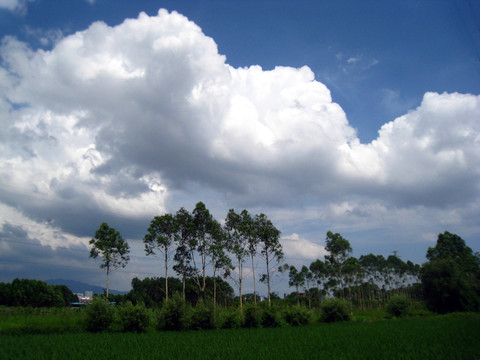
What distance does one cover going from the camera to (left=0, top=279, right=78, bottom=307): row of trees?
80875 mm

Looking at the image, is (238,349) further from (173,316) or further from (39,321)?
(39,321)

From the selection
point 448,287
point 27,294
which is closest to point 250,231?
point 448,287

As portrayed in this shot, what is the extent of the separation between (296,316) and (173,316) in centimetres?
1565

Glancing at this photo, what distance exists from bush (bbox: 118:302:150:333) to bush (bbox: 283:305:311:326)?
17.3 m

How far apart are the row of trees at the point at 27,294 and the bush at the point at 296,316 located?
74.9 meters

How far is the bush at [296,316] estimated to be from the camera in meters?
37.7

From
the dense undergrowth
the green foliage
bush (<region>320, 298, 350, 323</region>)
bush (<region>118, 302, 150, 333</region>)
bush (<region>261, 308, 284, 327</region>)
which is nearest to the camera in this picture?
the green foliage

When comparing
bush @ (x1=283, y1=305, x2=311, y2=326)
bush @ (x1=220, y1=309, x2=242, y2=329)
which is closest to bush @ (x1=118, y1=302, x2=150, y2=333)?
bush @ (x1=220, y1=309, x2=242, y2=329)

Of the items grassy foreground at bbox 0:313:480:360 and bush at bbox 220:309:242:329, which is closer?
grassy foreground at bbox 0:313:480:360

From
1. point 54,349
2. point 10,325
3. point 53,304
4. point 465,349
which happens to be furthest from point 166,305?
point 53,304

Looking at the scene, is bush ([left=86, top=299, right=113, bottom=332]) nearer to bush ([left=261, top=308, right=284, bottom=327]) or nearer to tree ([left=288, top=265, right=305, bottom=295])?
bush ([left=261, top=308, right=284, bottom=327])

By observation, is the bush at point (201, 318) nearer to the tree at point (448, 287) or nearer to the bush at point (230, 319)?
the bush at point (230, 319)

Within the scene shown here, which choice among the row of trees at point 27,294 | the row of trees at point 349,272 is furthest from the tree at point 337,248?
the row of trees at point 27,294

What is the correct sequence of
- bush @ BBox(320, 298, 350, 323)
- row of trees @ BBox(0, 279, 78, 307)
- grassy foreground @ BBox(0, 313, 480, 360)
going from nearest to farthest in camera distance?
grassy foreground @ BBox(0, 313, 480, 360) → bush @ BBox(320, 298, 350, 323) → row of trees @ BBox(0, 279, 78, 307)
